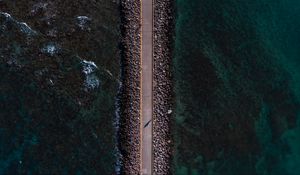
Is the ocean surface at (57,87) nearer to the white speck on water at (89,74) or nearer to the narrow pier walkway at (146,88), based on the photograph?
the white speck on water at (89,74)

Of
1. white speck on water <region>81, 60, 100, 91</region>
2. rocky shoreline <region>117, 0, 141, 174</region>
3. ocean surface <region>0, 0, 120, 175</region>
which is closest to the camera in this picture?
ocean surface <region>0, 0, 120, 175</region>

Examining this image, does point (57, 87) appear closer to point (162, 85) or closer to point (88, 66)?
point (88, 66)

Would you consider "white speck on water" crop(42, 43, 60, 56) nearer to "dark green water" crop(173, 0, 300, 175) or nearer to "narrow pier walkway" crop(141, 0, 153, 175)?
"narrow pier walkway" crop(141, 0, 153, 175)

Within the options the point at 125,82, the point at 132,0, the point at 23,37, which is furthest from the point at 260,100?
the point at 23,37

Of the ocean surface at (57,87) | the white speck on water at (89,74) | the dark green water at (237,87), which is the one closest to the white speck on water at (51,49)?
the ocean surface at (57,87)

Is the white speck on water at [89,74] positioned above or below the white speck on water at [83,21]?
below

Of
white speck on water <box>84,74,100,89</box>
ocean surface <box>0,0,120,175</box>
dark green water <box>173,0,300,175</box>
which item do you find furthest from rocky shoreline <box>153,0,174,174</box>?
white speck on water <box>84,74,100,89</box>
